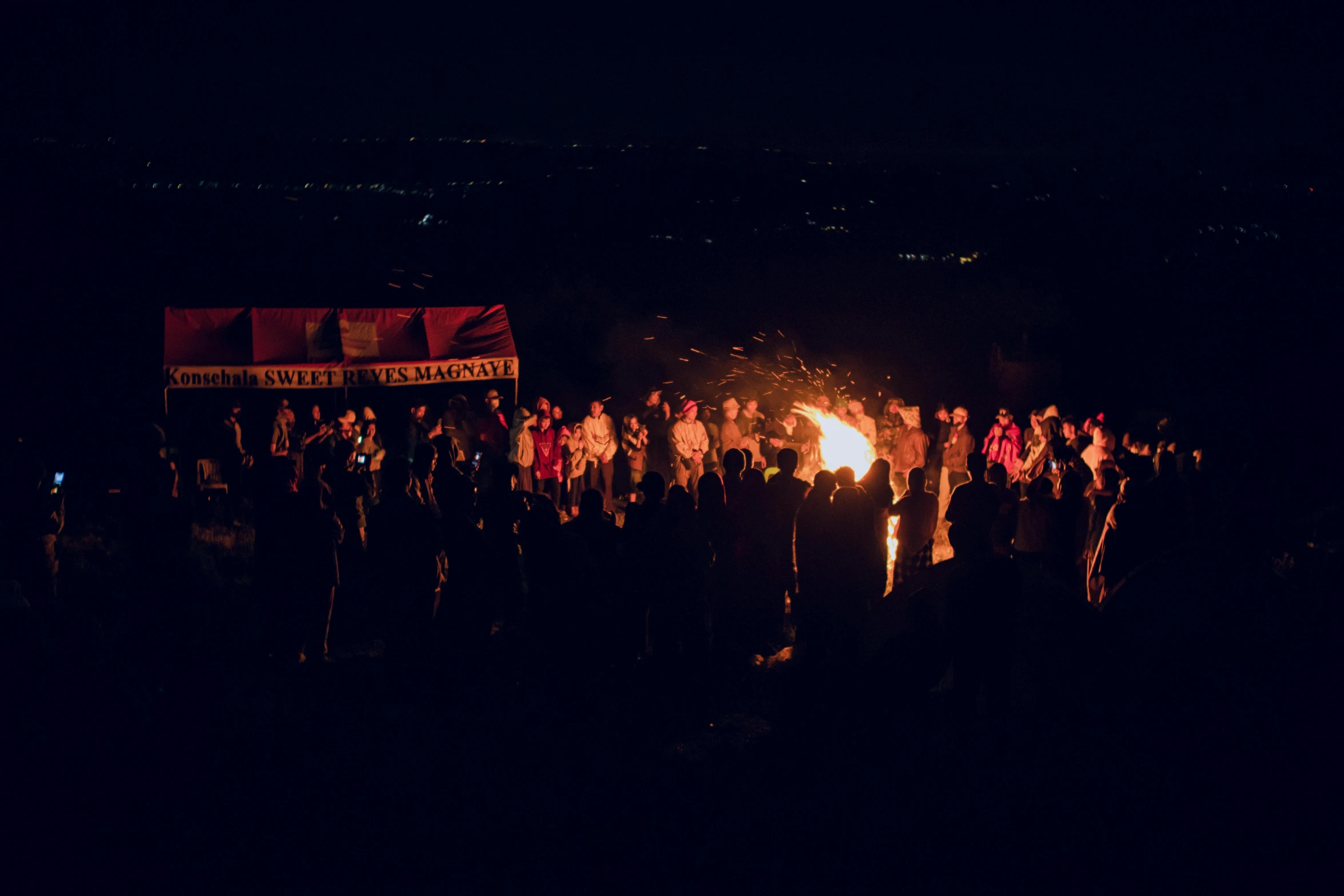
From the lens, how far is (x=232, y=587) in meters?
7.79

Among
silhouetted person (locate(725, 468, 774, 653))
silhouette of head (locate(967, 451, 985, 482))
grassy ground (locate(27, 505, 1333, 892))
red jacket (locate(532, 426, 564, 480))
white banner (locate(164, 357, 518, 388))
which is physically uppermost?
white banner (locate(164, 357, 518, 388))

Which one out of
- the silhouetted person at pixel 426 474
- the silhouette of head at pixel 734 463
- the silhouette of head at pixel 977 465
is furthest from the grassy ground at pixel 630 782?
the silhouetted person at pixel 426 474

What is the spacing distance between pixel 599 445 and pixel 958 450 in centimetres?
474

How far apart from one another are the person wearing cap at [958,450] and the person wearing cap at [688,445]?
323cm

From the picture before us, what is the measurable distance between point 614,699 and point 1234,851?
11.3 ft

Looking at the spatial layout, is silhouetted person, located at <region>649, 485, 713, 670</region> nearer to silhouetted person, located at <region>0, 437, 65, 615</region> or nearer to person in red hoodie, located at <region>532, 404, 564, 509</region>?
silhouetted person, located at <region>0, 437, 65, 615</region>

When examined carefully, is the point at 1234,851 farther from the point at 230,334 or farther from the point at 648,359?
the point at 648,359

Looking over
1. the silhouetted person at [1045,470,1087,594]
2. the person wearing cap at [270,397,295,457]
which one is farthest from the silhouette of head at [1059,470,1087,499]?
the person wearing cap at [270,397,295,457]

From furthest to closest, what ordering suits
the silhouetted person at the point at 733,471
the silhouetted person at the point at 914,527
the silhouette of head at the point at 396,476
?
the silhouetted person at the point at 733,471 < the silhouetted person at the point at 914,527 < the silhouette of head at the point at 396,476

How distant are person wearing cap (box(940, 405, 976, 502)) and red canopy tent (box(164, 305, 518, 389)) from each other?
6.53 meters

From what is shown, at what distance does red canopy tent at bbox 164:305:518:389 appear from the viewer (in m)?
11.9

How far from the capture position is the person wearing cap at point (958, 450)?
11.0 metres

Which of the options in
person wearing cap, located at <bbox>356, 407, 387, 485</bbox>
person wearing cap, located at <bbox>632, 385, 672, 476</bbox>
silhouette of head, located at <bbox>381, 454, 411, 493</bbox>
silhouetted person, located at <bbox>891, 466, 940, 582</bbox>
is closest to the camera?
silhouette of head, located at <bbox>381, 454, 411, 493</bbox>

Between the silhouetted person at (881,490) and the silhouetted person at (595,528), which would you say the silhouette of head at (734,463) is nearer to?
the silhouetted person at (881,490)
